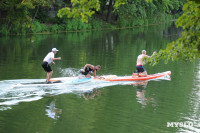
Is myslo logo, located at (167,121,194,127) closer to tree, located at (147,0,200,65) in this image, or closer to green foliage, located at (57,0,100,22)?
tree, located at (147,0,200,65)

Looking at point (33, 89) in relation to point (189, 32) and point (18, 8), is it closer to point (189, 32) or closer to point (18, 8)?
point (189, 32)

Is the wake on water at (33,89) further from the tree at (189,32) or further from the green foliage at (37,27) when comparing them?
the green foliage at (37,27)

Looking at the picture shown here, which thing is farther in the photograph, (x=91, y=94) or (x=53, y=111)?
(x=91, y=94)

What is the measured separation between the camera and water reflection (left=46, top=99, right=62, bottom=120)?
12.3 meters

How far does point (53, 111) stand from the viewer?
13.0 m

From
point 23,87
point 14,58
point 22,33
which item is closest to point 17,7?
point 22,33

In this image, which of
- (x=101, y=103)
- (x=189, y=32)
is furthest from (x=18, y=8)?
(x=189, y=32)

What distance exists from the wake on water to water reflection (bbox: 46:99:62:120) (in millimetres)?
1146

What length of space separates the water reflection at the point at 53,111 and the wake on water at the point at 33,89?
1146 mm

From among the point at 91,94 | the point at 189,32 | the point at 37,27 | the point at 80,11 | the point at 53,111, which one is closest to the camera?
the point at 189,32

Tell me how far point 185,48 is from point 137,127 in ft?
13.2

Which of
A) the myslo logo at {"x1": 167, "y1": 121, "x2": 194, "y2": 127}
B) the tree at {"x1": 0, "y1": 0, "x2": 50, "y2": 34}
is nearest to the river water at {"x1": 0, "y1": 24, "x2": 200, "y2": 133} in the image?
the myslo logo at {"x1": 167, "y1": 121, "x2": 194, "y2": 127}

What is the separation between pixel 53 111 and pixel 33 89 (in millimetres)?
3363

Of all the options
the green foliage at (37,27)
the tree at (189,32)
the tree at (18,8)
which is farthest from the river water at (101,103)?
the green foliage at (37,27)
